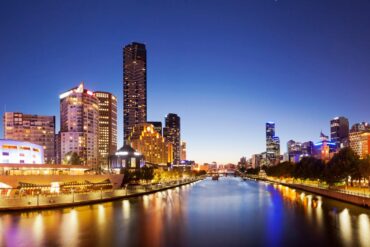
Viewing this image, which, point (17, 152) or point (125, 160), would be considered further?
point (125, 160)

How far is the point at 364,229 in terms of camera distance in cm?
4150

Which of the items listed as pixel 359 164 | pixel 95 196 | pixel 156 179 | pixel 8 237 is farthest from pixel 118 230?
pixel 156 179

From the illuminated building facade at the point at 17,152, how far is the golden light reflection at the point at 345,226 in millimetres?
74116

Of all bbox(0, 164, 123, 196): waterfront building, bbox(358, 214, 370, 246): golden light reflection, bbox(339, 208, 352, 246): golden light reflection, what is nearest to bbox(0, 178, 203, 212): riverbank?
bbox(0, 164, 123, 196): waterfront building

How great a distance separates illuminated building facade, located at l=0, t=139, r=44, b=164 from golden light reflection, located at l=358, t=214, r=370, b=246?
7716cm

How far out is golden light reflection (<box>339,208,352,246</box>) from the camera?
124 feet

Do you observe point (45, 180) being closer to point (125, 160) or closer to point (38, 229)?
point (38, 229)

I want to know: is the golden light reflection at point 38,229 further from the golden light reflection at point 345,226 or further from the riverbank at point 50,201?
the golden light reflection at point 345,226

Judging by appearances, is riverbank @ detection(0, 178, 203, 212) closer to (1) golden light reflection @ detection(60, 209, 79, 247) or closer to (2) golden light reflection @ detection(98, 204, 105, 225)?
(2) golden light reflection @ detection(98, 204, 105, 225)

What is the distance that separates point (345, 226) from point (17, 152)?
79.0 meters

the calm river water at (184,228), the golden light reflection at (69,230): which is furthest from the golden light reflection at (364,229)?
the golden light reflection at (69,230)

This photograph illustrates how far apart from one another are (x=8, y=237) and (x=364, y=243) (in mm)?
33113

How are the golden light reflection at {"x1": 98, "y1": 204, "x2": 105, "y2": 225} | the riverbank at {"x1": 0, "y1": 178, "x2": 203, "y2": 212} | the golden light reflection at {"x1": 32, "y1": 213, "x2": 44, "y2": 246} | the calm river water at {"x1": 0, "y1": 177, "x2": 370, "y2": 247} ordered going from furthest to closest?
the riverbank at {"x1": 0, "y1": 178, "x2": 203, "y2": 212} → the golden light reflection at {"x1": 98, "y1": 204, "x2": 105, "y2": 225} → the calm river water at {"x1": 0, "y1": 177, "x2": 370, "y2": 247} → the golden light reflection at {"x1": 32, "y1": 213, "x2": 44, "y2": 246}

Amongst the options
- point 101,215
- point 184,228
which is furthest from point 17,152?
point 184,228
